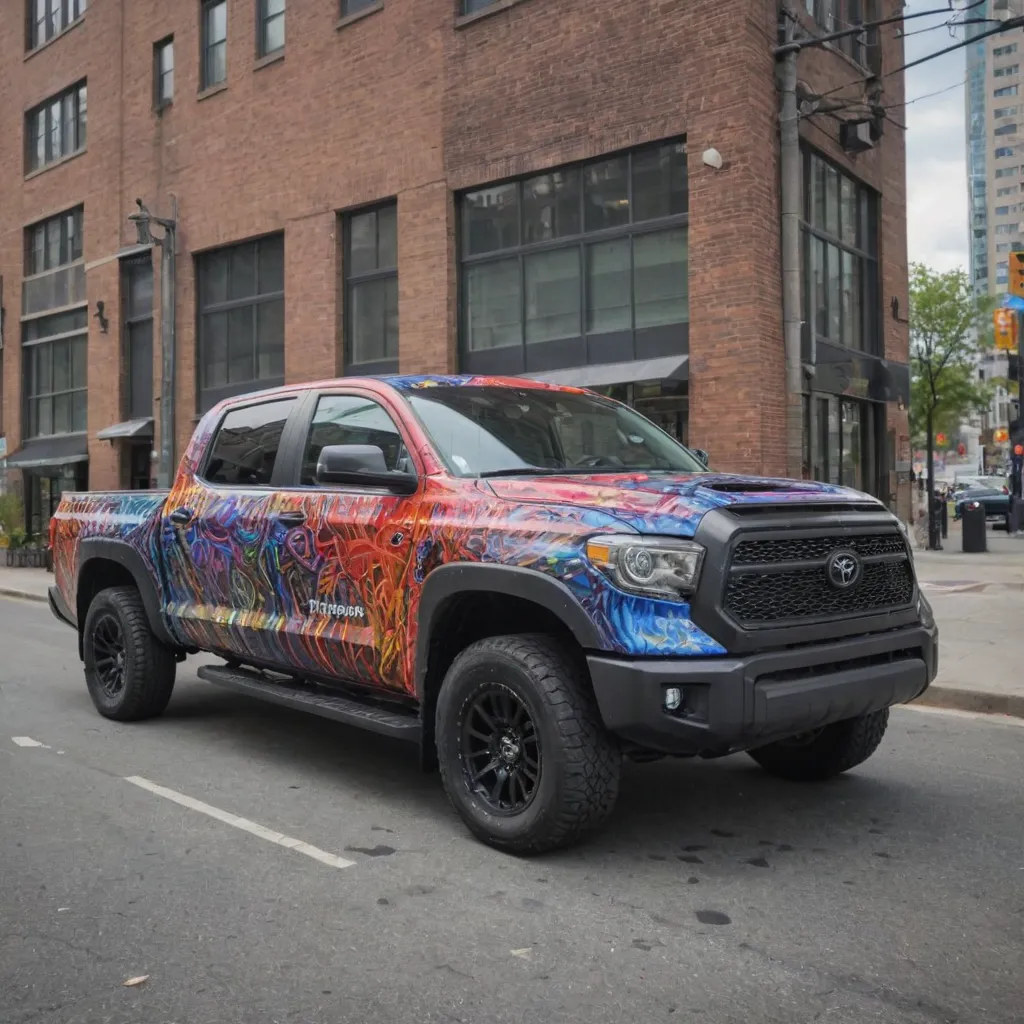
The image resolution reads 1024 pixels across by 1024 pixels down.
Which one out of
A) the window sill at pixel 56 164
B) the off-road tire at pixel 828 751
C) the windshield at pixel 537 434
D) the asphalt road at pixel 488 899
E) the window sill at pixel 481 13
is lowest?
the asphalt road at pixel 488 899

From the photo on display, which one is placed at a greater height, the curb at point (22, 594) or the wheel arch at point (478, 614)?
the wheel arch at point (478, 614)

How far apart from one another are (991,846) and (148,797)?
3806mm

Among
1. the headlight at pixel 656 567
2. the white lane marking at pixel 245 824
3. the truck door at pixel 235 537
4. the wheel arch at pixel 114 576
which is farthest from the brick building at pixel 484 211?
the headlight at pixel 656 567

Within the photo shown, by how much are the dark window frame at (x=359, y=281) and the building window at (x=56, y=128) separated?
1061 cm

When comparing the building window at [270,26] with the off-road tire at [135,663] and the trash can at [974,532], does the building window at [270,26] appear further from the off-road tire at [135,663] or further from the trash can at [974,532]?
the off-road tire at [135,663]

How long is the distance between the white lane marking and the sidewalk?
5.27m

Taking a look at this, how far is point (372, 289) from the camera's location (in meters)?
19.5

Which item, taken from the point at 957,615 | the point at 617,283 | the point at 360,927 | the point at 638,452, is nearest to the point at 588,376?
the point at 617,283

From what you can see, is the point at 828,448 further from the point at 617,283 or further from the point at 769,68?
the point at 769,68

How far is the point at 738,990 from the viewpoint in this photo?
10.3 feet

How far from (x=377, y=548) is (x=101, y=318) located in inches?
887

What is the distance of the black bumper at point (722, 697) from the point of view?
3.83m

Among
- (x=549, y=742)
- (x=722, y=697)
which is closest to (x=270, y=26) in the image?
(x=549, y=742)

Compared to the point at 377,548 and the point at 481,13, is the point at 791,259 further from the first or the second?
the point at 377,548
